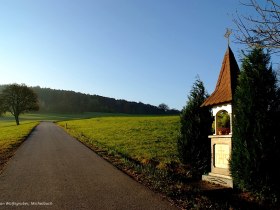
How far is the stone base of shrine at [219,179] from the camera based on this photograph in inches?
509

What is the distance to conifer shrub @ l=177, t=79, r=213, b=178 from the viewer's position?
619 inches

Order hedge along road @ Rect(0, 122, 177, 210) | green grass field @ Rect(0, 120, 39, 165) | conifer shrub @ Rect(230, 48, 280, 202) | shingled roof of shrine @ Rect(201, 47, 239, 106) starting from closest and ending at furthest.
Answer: hedge along road @ Rect(0, 122, 177, 210) < conifer shrub @ Rect(230, 48, 280, 202) < shingled roof of shrine @ Rect(201, 47, 239, 106) < green grass field @ Rect(0, 120, 39, 165)

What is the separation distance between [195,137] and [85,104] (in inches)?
4898

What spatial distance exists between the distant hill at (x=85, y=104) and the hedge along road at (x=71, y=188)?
11630cm

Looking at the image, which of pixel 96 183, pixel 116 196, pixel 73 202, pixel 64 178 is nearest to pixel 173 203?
pixel 116 196

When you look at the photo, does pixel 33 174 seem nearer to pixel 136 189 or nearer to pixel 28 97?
pixel 136 189

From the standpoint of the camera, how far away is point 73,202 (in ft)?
29.8

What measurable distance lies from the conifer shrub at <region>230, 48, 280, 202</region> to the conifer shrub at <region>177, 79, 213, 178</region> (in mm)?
3453

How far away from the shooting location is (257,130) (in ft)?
36.3

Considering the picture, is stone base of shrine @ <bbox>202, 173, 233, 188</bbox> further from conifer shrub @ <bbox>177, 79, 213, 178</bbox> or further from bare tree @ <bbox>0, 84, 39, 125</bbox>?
bare tree @ <bbox>0, 84, 39, 125</bbox>

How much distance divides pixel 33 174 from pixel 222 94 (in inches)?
332

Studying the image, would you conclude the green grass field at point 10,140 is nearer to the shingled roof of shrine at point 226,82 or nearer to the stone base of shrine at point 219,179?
the stone base of shrine at point 219,179

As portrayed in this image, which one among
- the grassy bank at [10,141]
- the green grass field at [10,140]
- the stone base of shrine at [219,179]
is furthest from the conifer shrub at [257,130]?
the green grass field at [10,140]

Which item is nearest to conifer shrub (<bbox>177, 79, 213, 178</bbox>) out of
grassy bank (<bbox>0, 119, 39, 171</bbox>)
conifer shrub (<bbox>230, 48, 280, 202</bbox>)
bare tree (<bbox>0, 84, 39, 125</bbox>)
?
conifer shrub (<bbox>230, 48, 280, 202</bbox>)
